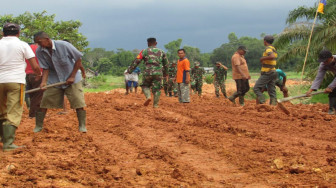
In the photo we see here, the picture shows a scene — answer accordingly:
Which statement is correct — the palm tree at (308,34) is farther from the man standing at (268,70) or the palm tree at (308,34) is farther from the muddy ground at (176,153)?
the muddy ground at (176,153)

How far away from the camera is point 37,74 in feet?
18.7

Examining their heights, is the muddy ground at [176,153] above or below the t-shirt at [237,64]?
below

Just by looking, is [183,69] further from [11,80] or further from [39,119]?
[11,80]

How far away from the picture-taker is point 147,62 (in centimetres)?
958

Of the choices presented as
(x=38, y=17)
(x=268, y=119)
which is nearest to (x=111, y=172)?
(x=268, y=119)

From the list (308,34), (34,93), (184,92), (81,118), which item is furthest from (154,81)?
(308,34)

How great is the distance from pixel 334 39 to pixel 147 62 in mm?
8889

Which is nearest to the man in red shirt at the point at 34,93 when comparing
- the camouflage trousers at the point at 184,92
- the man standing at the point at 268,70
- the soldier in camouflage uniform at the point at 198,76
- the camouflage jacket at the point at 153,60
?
the camouflage jacket at the point at 153,60

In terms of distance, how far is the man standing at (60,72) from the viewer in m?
6.21

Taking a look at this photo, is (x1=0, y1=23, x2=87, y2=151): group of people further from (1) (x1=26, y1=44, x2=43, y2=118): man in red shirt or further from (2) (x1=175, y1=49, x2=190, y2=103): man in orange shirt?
(2) (x1=175, y1=49, x2=190, y2=103): man in orange shirt

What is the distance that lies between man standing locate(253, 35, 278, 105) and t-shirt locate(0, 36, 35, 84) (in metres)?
5.61

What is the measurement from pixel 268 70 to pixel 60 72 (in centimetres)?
510

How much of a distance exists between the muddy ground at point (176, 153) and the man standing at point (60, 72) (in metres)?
0.45

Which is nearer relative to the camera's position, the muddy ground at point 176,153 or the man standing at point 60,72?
the muddy ground at point 176,153
